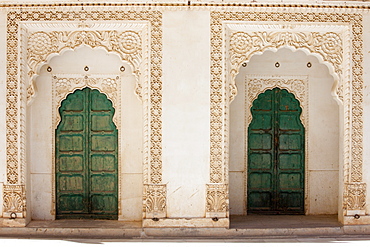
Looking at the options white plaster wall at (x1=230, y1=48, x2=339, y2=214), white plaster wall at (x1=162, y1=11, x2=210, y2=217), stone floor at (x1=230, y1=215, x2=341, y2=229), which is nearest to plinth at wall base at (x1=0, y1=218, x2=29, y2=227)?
white plaster wall at (x1=162, y1=11, x2=210, y2=217)

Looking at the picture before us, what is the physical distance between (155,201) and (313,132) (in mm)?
2404

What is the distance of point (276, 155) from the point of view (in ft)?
19.4

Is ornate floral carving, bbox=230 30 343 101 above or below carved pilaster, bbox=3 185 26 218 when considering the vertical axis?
above

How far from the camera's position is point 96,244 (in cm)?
477

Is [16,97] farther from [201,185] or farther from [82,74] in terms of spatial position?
[201,185]

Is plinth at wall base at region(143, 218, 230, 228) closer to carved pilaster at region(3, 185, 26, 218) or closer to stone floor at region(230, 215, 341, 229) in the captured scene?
stone floor at region(230, 215, 341, 229)

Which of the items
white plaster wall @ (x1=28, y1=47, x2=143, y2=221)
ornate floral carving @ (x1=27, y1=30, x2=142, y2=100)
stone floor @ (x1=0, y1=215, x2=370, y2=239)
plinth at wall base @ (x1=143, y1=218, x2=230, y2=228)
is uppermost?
ornate floral carving @ (x1=27, y1=30, x2=142, y2=100)

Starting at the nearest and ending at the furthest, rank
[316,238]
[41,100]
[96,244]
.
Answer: [96,244], [316,238], [41,100]

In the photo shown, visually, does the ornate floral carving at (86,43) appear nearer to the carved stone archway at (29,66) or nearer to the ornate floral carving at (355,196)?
the carved stone archway at (29,66)

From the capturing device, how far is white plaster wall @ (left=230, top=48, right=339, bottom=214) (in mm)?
5871

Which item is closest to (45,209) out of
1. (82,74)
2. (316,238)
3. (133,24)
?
(82,74)

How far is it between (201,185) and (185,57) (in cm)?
155

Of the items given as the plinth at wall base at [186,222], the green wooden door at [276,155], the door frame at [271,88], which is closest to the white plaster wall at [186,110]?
the plinth at wall base at [186,222]

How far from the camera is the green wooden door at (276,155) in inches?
232
